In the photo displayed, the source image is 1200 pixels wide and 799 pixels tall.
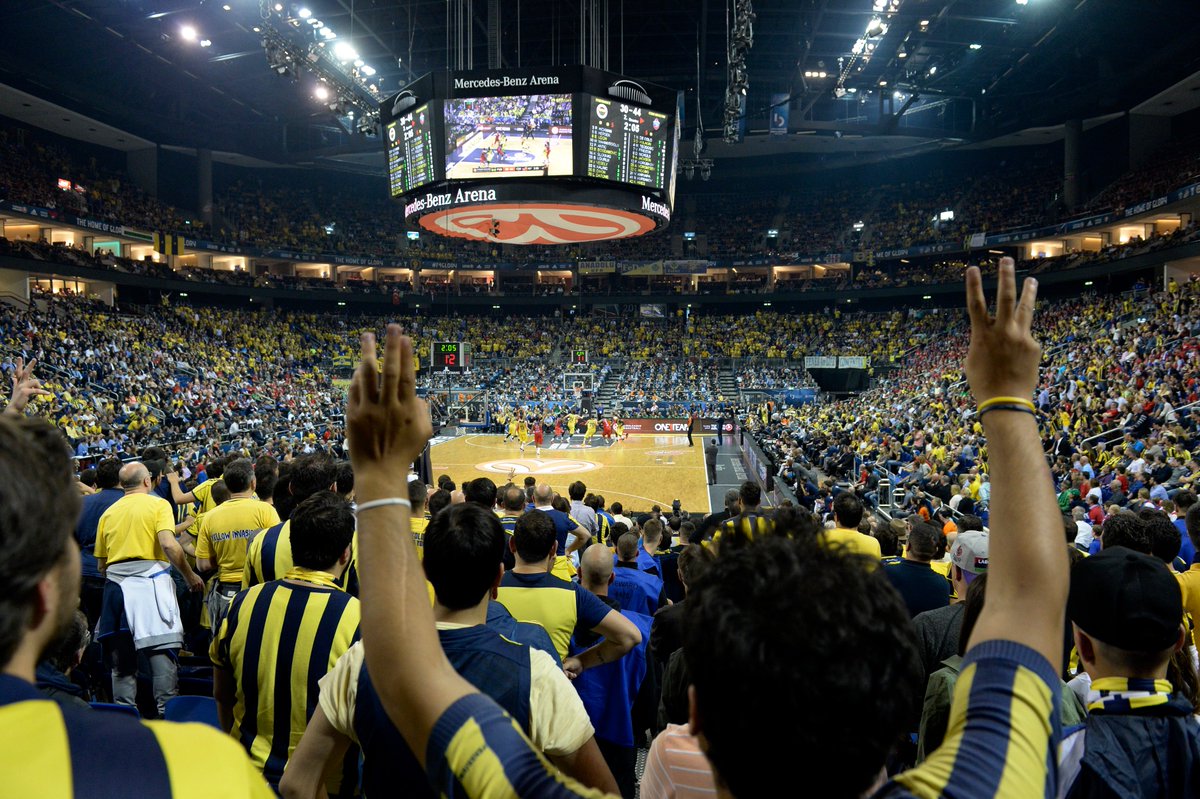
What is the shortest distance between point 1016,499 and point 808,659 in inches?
23.2

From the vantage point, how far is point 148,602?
4703mm

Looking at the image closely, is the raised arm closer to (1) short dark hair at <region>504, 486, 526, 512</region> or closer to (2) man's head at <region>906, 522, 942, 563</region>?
(2) man's head at <region>906, 522, 942, 563</region>

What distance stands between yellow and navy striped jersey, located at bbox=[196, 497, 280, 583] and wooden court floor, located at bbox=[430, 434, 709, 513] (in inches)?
574

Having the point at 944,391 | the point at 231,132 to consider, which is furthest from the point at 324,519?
the point at 231,132

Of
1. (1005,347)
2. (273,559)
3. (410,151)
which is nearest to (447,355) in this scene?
(410,151)

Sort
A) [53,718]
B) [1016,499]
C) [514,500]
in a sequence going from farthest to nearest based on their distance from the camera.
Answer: [514,500], [1016,499], [53,718]

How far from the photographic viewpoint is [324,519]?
122 inches

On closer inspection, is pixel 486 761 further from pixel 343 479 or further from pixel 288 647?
pixel 343 479

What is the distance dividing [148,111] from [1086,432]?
43084mm

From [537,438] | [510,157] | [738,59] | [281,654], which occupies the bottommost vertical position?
[537,438]

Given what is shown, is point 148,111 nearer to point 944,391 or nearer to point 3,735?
point 944,391

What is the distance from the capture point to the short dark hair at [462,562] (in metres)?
2.16

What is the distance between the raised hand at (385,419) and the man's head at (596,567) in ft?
9.38

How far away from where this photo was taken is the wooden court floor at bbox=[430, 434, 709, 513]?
21188 mm
